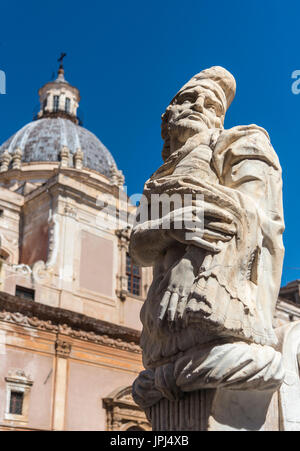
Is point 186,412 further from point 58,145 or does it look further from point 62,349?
point 58,145

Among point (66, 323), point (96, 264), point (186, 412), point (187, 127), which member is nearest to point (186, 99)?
point (187, 127)

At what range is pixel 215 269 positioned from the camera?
302 centimetres

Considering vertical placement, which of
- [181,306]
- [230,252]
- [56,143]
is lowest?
[181,306]

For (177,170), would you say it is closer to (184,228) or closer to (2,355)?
(184,228)

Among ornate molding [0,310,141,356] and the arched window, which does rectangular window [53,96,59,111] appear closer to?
ornate molding [0,310,141,356]

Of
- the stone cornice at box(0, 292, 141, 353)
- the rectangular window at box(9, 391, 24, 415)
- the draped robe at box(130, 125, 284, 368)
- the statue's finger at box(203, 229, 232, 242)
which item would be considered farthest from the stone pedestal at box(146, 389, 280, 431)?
the stone cornice at box(0, 292, 141, 353)

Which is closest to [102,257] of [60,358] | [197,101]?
[60,358]

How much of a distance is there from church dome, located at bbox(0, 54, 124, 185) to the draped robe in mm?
26102

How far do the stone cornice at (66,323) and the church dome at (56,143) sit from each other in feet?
41.9

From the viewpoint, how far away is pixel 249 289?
315 centimetres

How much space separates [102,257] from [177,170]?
1789 centimetres

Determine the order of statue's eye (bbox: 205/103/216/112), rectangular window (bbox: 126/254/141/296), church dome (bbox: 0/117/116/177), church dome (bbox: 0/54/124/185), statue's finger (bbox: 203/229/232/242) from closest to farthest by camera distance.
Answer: statue's finger (bbox: 203/229/232/242) < statue's eye (bbox: 205/103/216/112) < rectangular window (bbox: 126/254/141/296) < church dome (bbox: 0/54/124/185) < church dome (bbox: 0/117/116/177)

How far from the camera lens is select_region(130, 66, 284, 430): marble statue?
291cm

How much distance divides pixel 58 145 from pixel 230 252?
95.8 feet
